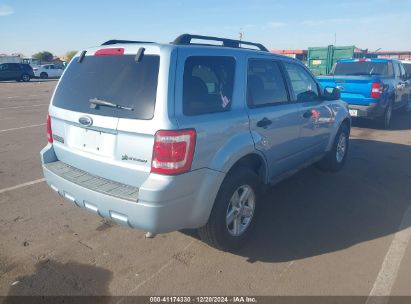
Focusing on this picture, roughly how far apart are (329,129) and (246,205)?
238 centimetres

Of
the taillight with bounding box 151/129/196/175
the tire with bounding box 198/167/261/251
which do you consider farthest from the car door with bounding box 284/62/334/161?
the taillight with bounding box 151/129/196/175

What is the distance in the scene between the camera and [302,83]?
4.62 metres

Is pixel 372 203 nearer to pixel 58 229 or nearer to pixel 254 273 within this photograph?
pixel 254 273

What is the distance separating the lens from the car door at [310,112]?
14.5 ft

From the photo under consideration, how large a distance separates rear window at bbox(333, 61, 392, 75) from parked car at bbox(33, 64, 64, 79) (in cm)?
3265

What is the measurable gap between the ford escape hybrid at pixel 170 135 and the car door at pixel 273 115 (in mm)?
15

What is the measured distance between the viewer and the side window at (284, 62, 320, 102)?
439cm

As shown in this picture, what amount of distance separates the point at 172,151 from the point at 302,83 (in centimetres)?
266

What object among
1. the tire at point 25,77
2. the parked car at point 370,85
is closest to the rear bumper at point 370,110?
the parked car at point 370,85

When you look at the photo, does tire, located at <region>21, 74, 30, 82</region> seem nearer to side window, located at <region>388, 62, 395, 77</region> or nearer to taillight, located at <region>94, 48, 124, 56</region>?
side window, located at <region>388, 62, 395, 77</region>

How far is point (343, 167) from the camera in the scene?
6.15 m

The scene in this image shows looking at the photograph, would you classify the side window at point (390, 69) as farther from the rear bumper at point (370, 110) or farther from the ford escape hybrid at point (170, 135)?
the ford escape hybrid at point (170, 135)

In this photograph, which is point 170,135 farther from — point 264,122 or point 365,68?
point 365,68

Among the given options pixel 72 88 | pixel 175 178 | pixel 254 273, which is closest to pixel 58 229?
pixel 72 88
